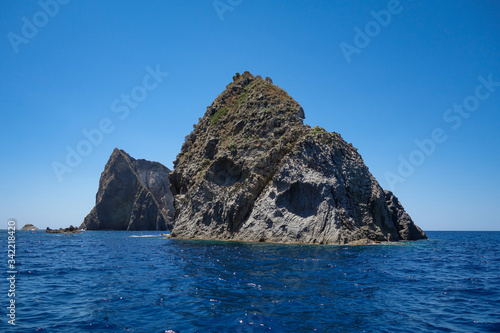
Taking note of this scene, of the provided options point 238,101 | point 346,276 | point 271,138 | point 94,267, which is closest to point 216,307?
point 346,276

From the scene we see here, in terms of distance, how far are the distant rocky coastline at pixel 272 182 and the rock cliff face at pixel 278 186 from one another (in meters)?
0.16

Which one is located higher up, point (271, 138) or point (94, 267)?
point (271, 138)

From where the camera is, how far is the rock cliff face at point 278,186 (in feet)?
162

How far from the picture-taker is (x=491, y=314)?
1324cm

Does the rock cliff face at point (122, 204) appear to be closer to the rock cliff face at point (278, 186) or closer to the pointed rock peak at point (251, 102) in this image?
the rock cliff face at point (278, 186)

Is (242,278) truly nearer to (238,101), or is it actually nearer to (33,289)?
(33,289)

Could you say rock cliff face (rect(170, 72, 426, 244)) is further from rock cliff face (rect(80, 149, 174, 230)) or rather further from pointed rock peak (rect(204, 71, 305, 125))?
rock cliff face (rect(80, 149, 174, 230))

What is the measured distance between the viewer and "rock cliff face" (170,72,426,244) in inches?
1941

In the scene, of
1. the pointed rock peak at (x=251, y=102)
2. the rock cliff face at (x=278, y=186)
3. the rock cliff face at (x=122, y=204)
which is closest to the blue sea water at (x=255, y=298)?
the rock cliff face at (x=278, y=186)

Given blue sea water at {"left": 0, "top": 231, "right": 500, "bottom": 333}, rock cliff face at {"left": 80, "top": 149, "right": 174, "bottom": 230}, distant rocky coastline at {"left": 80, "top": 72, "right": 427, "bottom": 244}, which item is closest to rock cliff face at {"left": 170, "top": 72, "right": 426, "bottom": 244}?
distant rocky coastline at {"left": 80, "top": 72, "right": 427, "bottom": 244}

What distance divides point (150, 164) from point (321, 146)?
129m

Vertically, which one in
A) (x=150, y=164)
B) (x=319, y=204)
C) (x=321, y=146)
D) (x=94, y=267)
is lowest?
(x=94, y=267)

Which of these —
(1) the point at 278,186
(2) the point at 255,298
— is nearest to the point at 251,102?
(1) the point at 278,186

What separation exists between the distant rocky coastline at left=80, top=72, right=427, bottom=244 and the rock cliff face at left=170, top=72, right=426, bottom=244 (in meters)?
0.16
